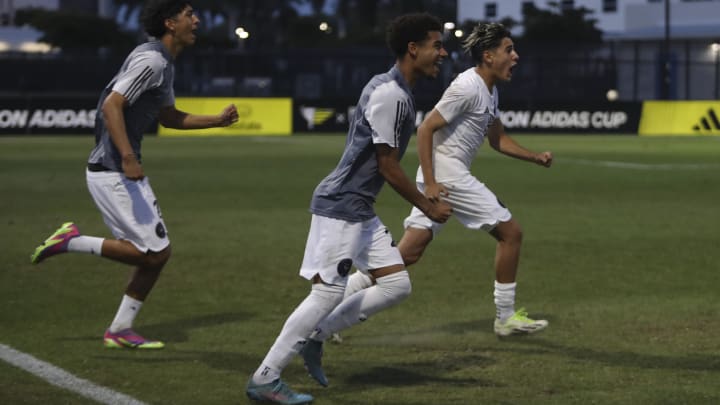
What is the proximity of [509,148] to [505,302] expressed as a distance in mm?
1220

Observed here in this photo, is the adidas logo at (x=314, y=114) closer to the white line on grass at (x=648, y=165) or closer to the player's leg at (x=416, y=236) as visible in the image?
the white line on grass at (x=648, y=165)

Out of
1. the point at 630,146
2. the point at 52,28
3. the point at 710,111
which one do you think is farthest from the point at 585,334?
the point at 52,28

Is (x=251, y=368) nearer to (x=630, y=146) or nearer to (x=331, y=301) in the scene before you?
(x=331, y=301)

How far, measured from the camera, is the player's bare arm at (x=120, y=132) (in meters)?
7.23

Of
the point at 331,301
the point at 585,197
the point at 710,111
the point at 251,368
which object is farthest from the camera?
the point at 710,111

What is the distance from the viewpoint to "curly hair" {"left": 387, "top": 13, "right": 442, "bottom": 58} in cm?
634

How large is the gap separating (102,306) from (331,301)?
12.2 ft

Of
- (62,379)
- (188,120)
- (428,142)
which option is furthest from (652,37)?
(62,379)

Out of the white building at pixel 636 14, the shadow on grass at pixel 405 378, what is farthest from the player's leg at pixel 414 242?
the white building at pixel 636 14

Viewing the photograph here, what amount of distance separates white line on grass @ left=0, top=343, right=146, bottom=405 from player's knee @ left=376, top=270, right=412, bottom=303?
1.41 metres

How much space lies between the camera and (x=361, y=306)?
6.66 meters

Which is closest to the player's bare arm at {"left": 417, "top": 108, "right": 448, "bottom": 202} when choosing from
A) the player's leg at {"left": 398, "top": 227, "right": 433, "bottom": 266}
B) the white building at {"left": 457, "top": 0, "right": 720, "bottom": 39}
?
the player's leg at {"left": 398, "top": 227, "right": 433, "bottom": 266}

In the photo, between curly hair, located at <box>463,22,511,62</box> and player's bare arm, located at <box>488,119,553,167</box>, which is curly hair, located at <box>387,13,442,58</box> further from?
player's bare arm, located at <box>488,119,553,167</box>

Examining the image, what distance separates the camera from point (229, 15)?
120 meters
